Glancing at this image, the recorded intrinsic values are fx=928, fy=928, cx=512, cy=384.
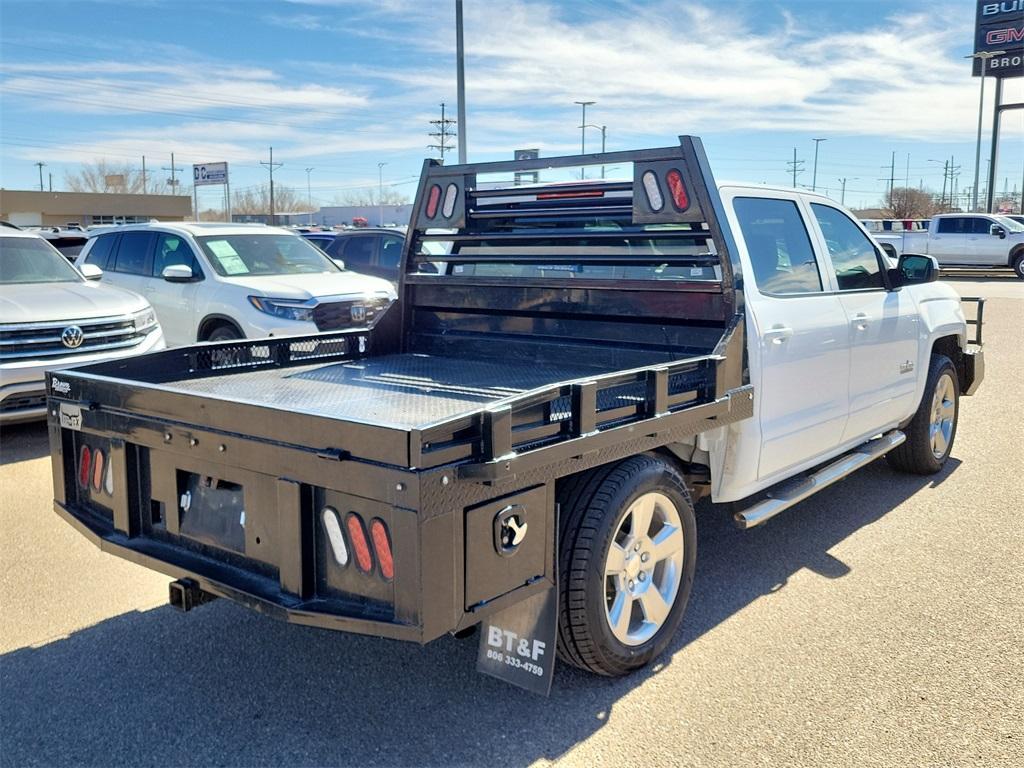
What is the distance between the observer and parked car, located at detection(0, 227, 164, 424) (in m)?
7.27

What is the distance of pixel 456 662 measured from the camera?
3.81m

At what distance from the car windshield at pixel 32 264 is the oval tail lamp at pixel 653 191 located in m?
6.55

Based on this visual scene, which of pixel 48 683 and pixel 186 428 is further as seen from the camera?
pixel 48 683

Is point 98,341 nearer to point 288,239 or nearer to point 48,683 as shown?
point 288,239

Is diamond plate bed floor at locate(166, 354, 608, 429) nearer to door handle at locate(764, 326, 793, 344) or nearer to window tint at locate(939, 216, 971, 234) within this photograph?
door handle at locate(764, 326, 793, 344)

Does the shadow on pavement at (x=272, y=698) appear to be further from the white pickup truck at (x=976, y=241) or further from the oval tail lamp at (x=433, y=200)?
the white pickup truck at (x=976, y=241)

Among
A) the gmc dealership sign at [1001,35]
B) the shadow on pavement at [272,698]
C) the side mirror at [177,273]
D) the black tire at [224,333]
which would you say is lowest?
the shadow on pavement at [272,698]

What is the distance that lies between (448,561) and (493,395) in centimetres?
130

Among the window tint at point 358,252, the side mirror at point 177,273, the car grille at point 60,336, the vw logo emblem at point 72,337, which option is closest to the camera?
the car grille at point 60,336

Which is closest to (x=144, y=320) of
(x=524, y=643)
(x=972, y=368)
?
(x=524, y=643)

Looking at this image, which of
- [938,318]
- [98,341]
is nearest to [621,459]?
[938,318]

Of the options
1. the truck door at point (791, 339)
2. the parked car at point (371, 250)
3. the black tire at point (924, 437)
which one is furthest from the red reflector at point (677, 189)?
the parked car at point (371, 250)

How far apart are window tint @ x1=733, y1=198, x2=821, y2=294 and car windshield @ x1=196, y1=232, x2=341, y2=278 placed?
269 inches

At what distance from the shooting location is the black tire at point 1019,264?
2773 cm
